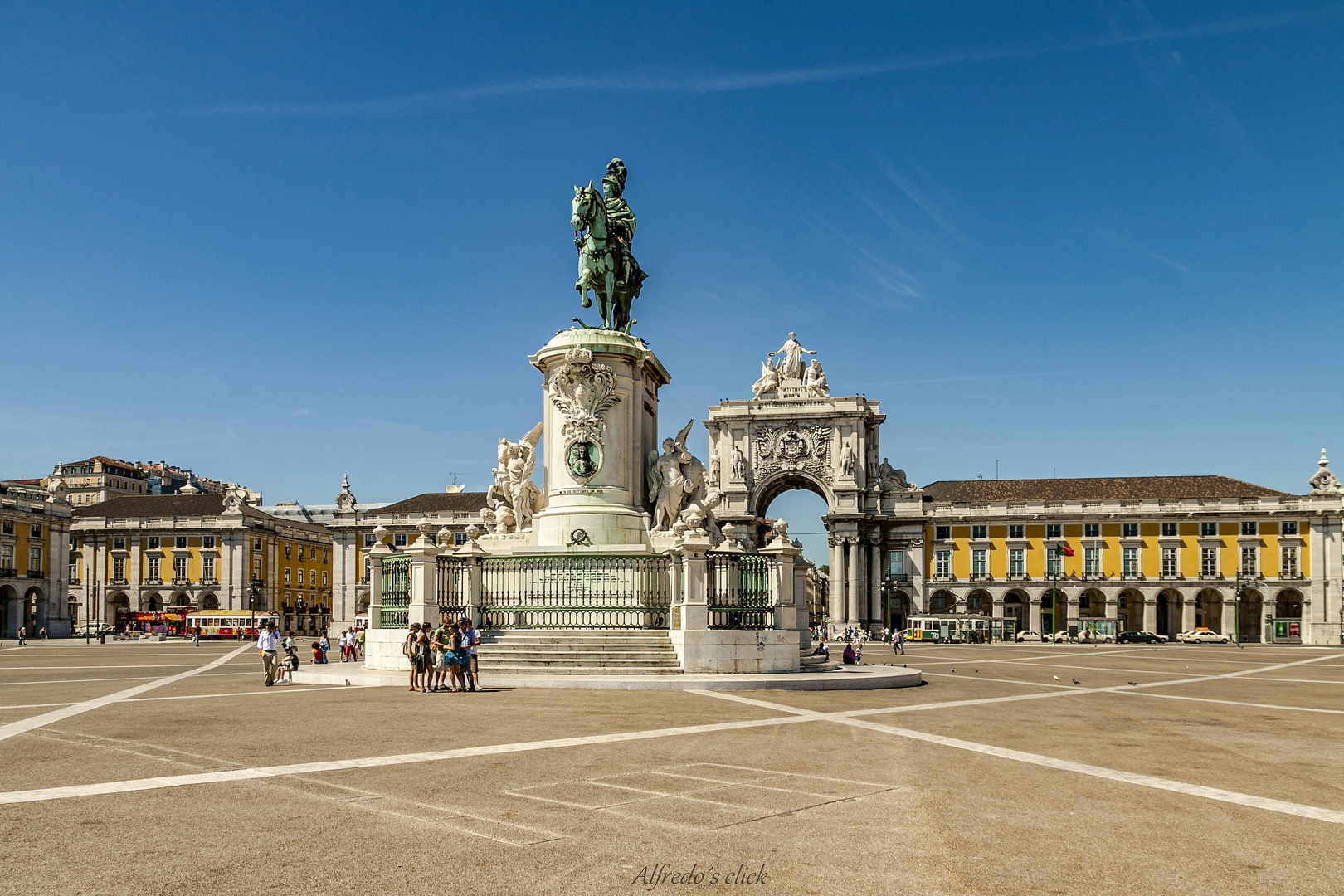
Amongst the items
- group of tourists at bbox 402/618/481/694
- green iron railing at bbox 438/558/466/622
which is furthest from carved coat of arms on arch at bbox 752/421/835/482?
group of tourists at bbox 402/618/481/694

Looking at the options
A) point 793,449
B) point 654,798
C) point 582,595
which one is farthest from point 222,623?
point 654,798

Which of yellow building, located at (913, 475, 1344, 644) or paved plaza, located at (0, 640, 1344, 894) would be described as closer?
paved plaza, located at (0, 640, 1344, 894)

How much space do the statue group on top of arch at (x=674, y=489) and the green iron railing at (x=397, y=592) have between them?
5150 mm

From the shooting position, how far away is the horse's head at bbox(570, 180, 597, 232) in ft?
78.4

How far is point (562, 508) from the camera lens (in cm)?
2292

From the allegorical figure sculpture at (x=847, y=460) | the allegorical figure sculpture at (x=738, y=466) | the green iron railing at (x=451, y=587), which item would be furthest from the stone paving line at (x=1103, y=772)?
the allegorical figure sculpture at (x=738, y=466)

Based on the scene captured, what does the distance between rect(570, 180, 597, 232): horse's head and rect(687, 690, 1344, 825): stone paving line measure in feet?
42.1

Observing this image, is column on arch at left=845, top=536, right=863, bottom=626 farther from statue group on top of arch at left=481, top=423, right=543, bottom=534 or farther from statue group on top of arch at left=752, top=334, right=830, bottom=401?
statue group on top of arch at left=481, top=423, right=543, bottom=534

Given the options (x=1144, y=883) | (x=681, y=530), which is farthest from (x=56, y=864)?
(x=681, y=530)

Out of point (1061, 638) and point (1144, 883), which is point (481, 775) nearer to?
point (1144, 883)

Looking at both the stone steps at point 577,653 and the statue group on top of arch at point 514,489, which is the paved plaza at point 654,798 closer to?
the stone steps at point 577,653

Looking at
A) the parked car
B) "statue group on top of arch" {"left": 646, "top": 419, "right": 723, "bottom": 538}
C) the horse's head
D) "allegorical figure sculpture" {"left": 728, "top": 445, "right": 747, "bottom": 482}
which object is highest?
the horse's head

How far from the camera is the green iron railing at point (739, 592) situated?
20.2 m

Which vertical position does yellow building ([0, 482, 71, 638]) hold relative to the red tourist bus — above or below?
above
